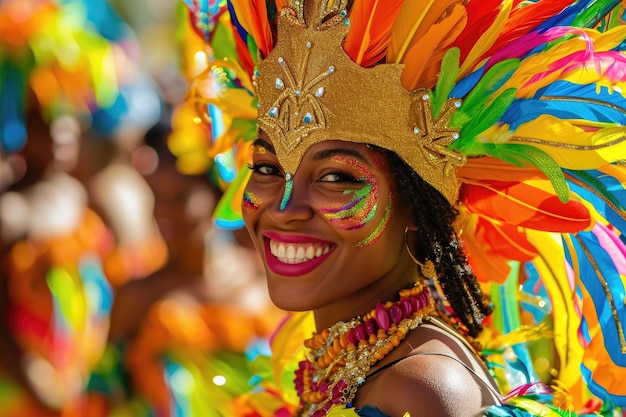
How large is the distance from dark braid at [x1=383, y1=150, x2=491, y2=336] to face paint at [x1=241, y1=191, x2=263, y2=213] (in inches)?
15.1

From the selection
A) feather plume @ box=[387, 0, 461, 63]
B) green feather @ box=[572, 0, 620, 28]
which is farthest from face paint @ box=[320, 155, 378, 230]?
green feather @ box=[572, 0, 620, 28]

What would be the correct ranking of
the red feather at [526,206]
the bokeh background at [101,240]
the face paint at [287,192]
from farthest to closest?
the bokeh background at [101,240] → the red feather at [526,206] → the face paint at [287,192]

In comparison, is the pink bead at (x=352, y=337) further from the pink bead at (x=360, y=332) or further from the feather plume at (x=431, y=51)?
the feather plume at (x=431, y=51)

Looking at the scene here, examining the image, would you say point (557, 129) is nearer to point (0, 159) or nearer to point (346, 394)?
point (346, 394)

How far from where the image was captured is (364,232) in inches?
87.7

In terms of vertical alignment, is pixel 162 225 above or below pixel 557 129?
below

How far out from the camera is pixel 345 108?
2.23 meters

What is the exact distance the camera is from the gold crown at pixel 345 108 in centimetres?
221

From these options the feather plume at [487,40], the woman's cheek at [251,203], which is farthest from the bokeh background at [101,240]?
the feather plume at [487,40]

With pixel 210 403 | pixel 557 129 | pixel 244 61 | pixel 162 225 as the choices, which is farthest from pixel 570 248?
pixel 162 225

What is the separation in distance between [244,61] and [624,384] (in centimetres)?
152

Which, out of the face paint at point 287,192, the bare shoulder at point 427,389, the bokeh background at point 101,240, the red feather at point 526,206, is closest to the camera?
the bare shoulder at point 427,389

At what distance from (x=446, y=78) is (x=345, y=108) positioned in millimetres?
268

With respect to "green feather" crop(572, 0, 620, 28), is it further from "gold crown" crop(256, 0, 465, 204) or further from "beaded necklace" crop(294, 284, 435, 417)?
"beaded necklace" crop(294, 284, 435, 417)
